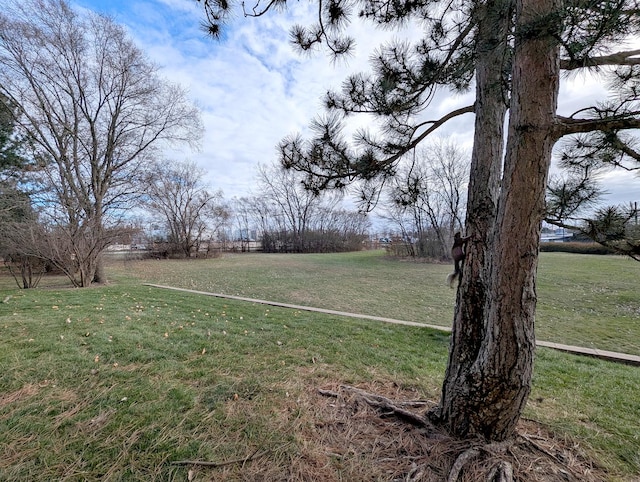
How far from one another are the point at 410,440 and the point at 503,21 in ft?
7.42

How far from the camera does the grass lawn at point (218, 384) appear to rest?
1339 millimetres

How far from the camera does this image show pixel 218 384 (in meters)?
2.04

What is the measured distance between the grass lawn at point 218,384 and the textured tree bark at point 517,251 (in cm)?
58

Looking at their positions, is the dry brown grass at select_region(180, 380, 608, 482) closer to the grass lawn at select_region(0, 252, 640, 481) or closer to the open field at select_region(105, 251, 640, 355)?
the grass lawn at select_region(0, 252, 640, 481)

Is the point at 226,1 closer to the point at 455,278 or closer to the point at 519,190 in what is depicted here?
the point at 519,190

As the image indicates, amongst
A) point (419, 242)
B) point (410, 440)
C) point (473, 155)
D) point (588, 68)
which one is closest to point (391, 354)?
point (410, 440)

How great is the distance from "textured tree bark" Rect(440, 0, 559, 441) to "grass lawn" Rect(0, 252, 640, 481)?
577 mm

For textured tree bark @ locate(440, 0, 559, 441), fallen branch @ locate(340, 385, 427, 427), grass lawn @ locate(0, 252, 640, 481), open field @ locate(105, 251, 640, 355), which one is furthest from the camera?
open field @ locate(105, 251, 640, 355)

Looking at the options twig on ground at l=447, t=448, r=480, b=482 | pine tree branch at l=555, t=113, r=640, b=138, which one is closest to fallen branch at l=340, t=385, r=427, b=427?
twig on ground at l=447, t=448, r=480, b=482

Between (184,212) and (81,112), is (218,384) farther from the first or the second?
(184,212)

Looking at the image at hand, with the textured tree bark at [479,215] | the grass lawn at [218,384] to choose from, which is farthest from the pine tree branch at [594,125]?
the grass lawn at [218,384]

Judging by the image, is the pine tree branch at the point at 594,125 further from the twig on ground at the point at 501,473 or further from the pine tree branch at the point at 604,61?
the twig on ground at the point at 501,473

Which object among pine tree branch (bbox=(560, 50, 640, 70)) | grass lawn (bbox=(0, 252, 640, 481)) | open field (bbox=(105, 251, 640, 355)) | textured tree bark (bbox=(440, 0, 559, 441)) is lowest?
open field (bbox=(105, 251, 640, 355))

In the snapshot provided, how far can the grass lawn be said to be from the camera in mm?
1339
